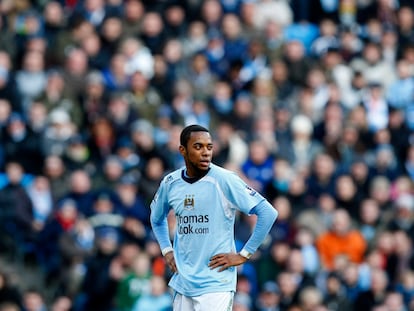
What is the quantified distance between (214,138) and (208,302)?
8700 mm

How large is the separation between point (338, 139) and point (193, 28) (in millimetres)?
3312

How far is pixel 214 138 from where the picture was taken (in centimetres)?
1903

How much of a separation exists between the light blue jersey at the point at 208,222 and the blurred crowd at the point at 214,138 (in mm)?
5715

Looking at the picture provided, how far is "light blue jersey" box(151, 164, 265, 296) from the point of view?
10445 mm

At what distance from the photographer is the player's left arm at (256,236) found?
34.2ft

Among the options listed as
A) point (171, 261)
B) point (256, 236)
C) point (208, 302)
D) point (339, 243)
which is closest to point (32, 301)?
point (339, 243)

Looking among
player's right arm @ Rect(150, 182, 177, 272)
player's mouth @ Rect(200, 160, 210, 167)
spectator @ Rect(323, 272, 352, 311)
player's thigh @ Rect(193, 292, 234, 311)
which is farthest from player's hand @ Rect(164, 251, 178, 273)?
spectator @ Rect(323, 272, 352, 311)

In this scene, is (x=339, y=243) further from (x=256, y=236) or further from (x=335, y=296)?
(x=256, y=236)

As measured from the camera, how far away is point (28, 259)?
666 inches

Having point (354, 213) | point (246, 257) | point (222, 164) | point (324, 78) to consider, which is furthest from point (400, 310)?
point (246, 257)

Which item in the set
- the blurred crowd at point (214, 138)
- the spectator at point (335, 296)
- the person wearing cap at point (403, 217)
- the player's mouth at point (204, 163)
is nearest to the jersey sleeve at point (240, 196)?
the player's mouth at point (204, 163)

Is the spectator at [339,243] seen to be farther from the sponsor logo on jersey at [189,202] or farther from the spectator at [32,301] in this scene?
the sponsor logo on jersey at [189,202]

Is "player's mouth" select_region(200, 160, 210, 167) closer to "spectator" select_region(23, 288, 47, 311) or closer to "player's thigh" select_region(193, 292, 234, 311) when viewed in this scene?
"player's thigh" select_region(193, 292, 234, 311)

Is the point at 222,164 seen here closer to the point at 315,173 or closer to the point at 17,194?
the point at 315,173
